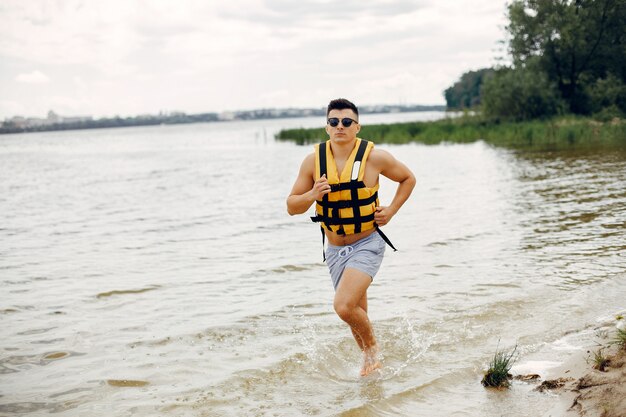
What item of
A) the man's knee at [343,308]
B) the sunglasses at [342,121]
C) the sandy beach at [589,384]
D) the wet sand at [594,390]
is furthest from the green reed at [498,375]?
the sunglasses at [342,121]

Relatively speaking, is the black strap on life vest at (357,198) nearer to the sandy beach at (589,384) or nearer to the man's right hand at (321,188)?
the man's right hand at (321,188)

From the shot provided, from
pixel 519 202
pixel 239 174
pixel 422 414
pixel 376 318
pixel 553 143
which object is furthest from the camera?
pixel 553 143

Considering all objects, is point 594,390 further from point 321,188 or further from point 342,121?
point 342,121

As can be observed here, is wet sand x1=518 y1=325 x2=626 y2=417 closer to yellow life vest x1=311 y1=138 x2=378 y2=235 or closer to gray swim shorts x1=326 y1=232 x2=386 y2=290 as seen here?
gray swim shorts x1=326 y1=232 x2=386 y2=290

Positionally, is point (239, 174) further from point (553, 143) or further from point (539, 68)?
point (539, 68)

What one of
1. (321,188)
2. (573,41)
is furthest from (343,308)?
(573,41)

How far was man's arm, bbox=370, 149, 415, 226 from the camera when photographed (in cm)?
569

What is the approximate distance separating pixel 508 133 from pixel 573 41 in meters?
10.8

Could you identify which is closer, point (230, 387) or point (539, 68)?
point (230, 387)

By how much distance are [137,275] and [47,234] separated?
250 inches

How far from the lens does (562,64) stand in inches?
1972

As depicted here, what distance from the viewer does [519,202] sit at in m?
17.2

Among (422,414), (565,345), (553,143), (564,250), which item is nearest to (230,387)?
(422,414)

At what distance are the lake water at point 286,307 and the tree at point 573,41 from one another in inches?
1276
